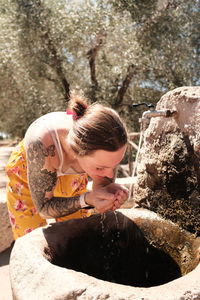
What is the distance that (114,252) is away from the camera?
1936 mm

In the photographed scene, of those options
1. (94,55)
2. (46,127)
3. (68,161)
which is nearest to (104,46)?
(94,55)

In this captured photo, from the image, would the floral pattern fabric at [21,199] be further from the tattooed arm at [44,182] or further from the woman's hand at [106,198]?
the woman's hand at [106,198]

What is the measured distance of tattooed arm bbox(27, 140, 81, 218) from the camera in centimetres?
170

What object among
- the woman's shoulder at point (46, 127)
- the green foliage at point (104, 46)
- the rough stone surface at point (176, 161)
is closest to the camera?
the woman's shoulder at point (46, 127)

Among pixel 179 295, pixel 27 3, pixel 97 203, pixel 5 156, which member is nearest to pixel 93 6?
pixel 27 3

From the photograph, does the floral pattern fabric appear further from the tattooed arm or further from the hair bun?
the hair bun

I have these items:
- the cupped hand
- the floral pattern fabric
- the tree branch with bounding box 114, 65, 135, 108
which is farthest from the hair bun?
the tree branch with bounding box 114, 65, 135, 108

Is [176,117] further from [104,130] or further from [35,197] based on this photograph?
[35,197]

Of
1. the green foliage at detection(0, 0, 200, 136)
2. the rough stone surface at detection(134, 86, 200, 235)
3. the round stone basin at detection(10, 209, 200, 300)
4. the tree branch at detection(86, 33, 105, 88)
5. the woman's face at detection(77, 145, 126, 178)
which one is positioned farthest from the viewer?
the tree branch at detection(86, 33, 105, 88)

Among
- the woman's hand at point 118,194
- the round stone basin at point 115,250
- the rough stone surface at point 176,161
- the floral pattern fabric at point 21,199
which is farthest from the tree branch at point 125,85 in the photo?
the woman's hand at point 118,194

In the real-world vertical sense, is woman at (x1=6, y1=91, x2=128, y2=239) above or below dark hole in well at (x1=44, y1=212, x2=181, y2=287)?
above

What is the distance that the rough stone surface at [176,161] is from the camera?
1.91 m

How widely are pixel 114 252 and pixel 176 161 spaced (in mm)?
647

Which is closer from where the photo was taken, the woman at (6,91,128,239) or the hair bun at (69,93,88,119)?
the woman at (6,91,128,239)
